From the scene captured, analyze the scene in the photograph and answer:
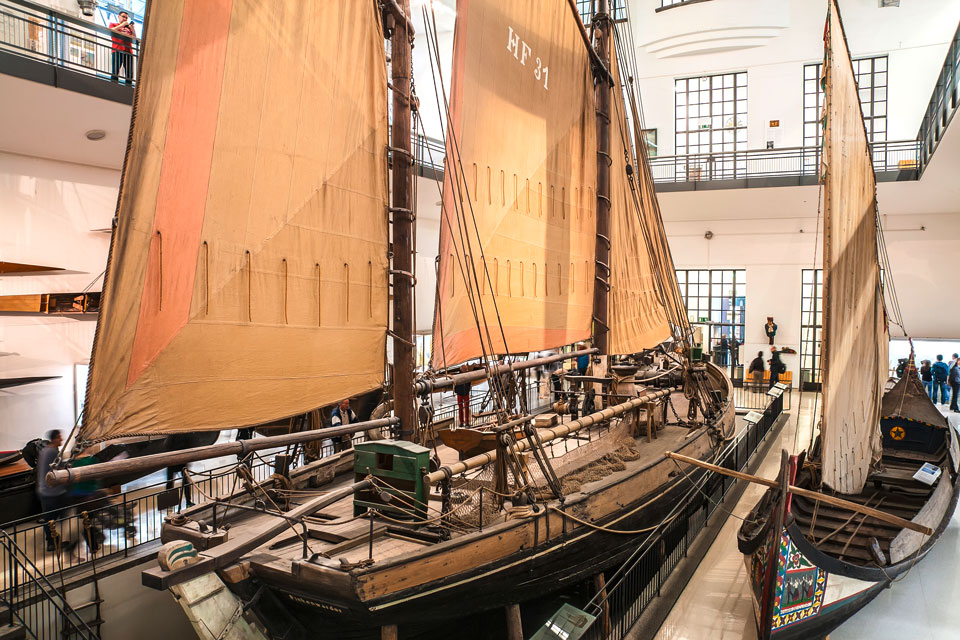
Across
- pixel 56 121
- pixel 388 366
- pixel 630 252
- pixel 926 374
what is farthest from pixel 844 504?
pixel 926 374

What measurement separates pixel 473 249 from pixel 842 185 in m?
3.57

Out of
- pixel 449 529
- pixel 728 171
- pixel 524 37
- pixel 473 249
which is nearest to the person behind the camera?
pixel 449 529

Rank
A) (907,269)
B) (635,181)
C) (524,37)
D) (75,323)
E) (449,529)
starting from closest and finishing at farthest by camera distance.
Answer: (449,529) → (524,37) → (75,323) → (635,181) → (907,269)

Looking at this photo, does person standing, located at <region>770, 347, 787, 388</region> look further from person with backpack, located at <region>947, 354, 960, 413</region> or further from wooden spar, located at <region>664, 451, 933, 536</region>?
wooden spar, located at <region>664, 451, 933, 536</region>

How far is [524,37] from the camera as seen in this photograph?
751 centimetres

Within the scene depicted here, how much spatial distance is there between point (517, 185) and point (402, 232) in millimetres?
2169

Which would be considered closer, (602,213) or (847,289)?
(847,289)

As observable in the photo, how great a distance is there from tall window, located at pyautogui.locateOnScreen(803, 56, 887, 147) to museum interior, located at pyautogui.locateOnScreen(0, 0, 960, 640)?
7001 millimetres

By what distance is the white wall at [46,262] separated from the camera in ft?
28.1

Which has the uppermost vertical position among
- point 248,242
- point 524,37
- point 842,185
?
point 524,37

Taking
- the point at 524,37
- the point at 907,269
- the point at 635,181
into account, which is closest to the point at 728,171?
the point at 907,269

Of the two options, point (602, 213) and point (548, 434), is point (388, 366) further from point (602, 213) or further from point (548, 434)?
point (602, 213)

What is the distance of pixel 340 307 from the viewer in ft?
17.3

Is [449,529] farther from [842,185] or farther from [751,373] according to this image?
[751,373]
